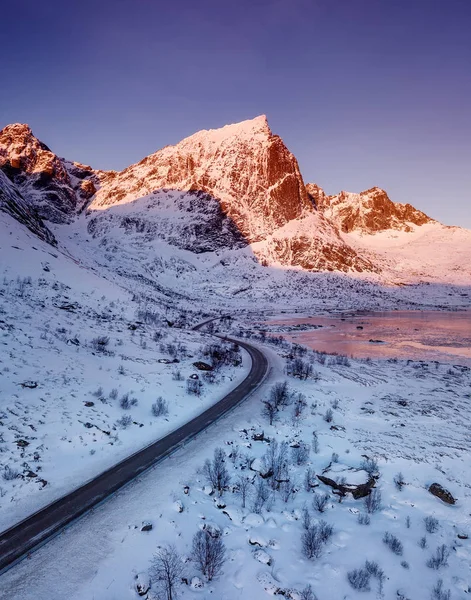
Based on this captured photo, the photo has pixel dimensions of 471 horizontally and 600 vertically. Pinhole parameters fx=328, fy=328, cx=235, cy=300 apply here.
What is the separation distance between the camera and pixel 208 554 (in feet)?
22.8

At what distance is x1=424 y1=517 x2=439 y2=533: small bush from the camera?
27.9ft

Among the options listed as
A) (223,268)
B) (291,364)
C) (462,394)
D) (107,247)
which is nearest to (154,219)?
(107,247)

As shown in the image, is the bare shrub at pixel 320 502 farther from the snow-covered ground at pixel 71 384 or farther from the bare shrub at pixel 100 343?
the bare shrub at pixel 100 343

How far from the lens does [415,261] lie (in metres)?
149

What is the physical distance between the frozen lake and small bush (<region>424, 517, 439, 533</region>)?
73.9 feet

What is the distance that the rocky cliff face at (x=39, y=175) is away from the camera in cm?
12431

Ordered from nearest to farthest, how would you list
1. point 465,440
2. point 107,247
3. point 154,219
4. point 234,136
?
1. point 465,440
2. point 107,247
3. point 154,219
4. point 234,136

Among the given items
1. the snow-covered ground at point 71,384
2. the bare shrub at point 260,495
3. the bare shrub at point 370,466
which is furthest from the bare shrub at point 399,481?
the snow-covered ground at point 71,384

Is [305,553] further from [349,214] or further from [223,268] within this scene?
[349,214]

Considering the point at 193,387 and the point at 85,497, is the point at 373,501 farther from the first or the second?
the point at 193,387

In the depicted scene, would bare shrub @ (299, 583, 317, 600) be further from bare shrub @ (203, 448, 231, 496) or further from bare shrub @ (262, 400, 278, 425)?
bare shrub @ (262, 400, 278, 425)

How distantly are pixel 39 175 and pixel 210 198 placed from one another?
69.1 metres

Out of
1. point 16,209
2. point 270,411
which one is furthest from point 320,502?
point 16,209

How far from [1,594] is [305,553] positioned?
621 centimetres
